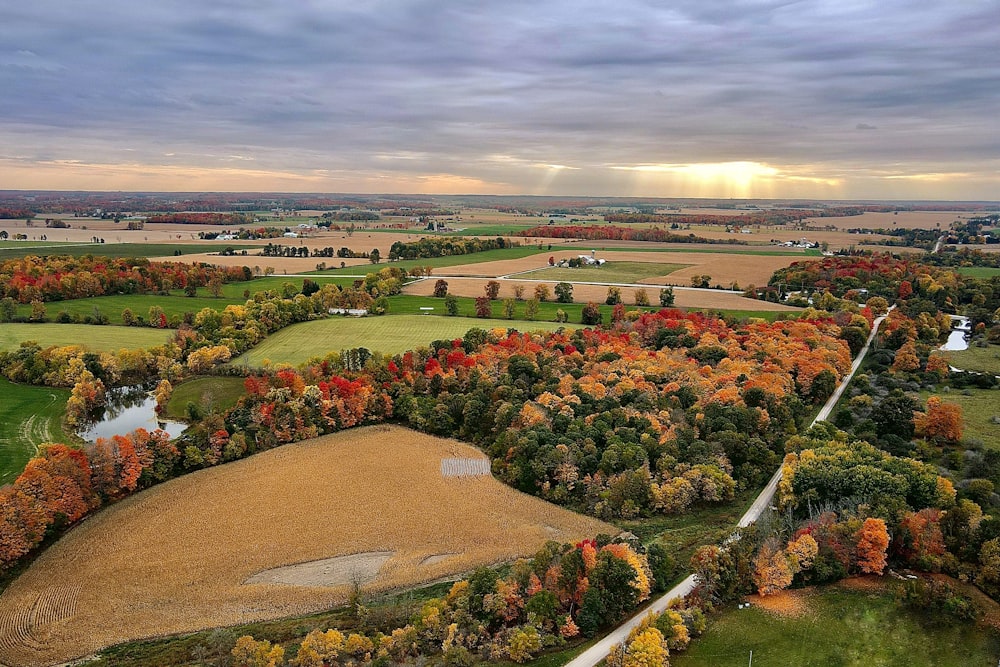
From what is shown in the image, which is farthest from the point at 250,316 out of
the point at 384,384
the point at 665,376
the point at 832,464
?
the point at 832,464

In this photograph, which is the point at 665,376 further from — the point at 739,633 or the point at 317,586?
the point at 317,586

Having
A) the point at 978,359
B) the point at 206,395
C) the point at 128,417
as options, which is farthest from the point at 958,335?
the point at 128,417

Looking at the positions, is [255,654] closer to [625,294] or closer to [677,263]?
[625,294]

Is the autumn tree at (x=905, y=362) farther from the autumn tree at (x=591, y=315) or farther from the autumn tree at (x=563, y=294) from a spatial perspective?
the autumn tree at (x=563, y=294)

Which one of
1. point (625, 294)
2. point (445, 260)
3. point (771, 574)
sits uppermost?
point (445, 260)

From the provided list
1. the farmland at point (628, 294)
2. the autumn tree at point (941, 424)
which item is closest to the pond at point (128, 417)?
the farmland at point (628, 294)

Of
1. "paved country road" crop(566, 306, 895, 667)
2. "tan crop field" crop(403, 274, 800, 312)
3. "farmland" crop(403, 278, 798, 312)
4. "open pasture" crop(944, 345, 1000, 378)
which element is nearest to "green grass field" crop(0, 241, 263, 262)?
"tan crop field" crop(403, 274, 800, 312)
